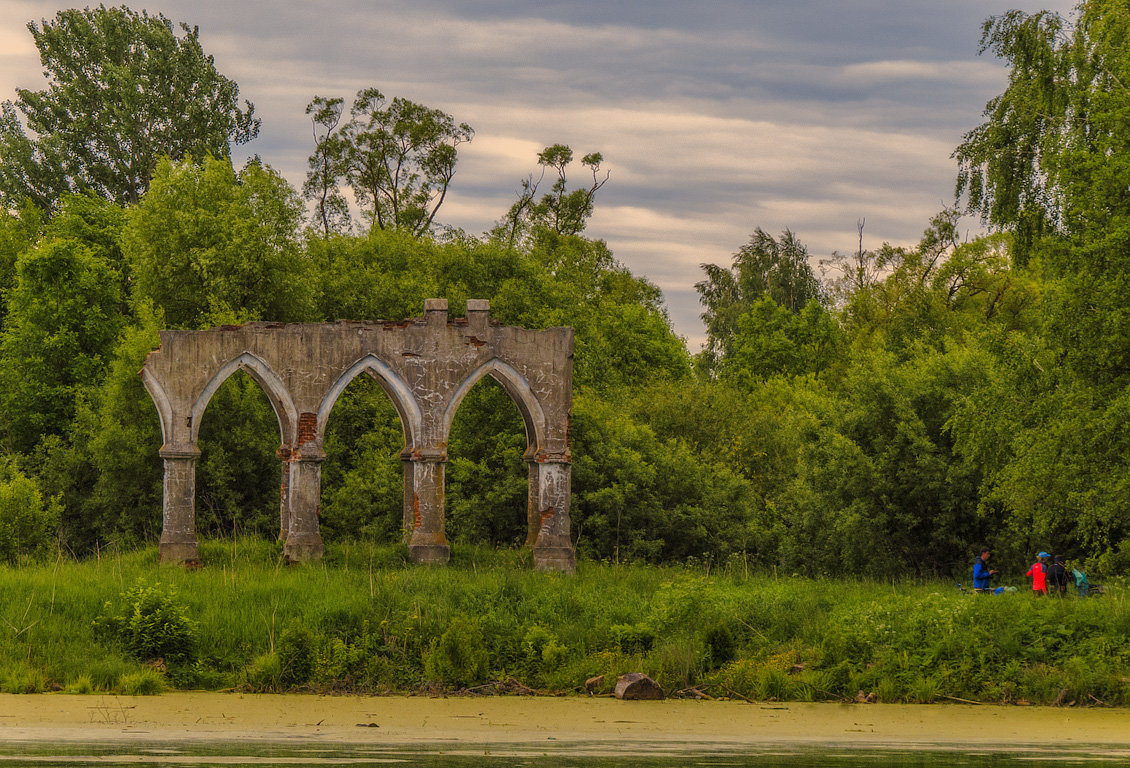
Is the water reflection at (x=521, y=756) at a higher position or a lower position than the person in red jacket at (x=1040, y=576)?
lower

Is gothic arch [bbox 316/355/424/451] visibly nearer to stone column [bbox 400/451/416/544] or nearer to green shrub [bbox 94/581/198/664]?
stone column [bbox 400/451/416/544]

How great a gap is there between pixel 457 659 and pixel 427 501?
18.5 ft

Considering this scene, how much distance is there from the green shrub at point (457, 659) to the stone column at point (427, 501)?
508 cm

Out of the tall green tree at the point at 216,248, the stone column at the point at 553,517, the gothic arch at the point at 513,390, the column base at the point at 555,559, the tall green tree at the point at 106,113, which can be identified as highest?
the tall green tree at the point at 106,113

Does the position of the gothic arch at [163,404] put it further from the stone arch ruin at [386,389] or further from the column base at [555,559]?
the column base at [555,559]

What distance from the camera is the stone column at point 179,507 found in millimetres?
19453

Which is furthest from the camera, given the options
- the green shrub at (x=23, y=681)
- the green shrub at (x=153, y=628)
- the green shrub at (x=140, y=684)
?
the green shrub at (x=153, y=628)

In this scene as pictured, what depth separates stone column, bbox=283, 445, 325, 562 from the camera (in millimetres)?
19891

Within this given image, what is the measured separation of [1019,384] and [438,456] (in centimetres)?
918

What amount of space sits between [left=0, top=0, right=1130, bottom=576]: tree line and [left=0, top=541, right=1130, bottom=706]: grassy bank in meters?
3.58

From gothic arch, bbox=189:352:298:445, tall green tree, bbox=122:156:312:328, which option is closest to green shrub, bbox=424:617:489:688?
Answer: gothic arch, bbox=189:352:298:445

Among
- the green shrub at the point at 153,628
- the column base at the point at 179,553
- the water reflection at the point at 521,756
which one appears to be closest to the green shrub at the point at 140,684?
the green shrub at the point at 153,628

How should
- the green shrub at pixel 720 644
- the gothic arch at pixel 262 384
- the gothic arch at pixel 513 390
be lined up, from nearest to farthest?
the green shrub at pixel 720 644, the gothic arch at pixel 262 384, the gothic arch at pixel 513 390

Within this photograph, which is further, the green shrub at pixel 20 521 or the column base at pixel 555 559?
the green shrub at pixel 20 521
